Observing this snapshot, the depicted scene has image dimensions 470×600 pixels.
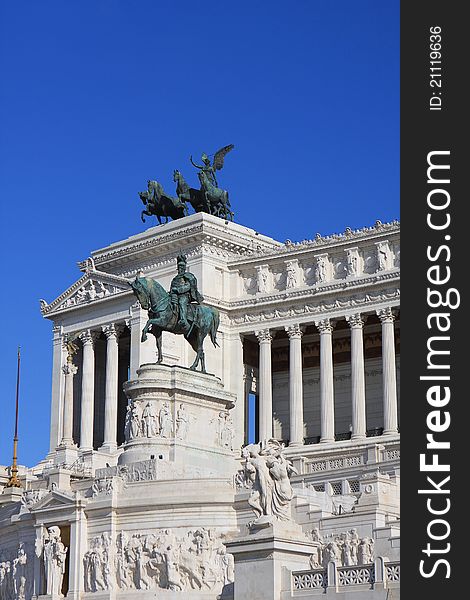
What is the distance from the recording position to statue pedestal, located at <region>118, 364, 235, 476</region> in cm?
5412

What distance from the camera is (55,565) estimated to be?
4966 centimetres

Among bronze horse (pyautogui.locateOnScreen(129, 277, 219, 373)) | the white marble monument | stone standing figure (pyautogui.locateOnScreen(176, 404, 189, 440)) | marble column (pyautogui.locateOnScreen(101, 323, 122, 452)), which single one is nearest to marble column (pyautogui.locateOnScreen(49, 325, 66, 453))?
the white marble monument

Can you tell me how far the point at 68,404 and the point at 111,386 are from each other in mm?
4805

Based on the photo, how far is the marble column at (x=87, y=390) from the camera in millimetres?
85875

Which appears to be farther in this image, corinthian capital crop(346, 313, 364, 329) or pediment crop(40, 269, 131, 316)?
pediment crop(40, 269, 131, 316)

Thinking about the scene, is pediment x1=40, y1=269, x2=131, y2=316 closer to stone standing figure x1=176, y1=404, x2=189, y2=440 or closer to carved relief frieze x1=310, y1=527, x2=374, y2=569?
stone standing figure x1=176, y1=404, x2=189, y2=440

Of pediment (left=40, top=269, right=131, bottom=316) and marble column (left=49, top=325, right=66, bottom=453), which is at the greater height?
pediment (left=40, top=269, right=131, bottom=316)

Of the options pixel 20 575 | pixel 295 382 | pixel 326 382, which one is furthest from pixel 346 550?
pixel 295 382

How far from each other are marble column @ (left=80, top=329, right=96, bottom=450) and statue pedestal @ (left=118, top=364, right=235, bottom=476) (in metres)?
29.9

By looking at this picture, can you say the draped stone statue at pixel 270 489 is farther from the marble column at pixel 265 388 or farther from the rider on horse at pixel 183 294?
the marble column at pixel 265 388

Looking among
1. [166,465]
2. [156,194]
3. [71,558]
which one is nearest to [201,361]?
[166,465]

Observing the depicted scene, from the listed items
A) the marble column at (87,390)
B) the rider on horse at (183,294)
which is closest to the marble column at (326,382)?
the marble column at (87,390)

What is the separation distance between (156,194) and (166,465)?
4404 cm

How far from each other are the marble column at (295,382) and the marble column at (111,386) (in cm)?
1094
